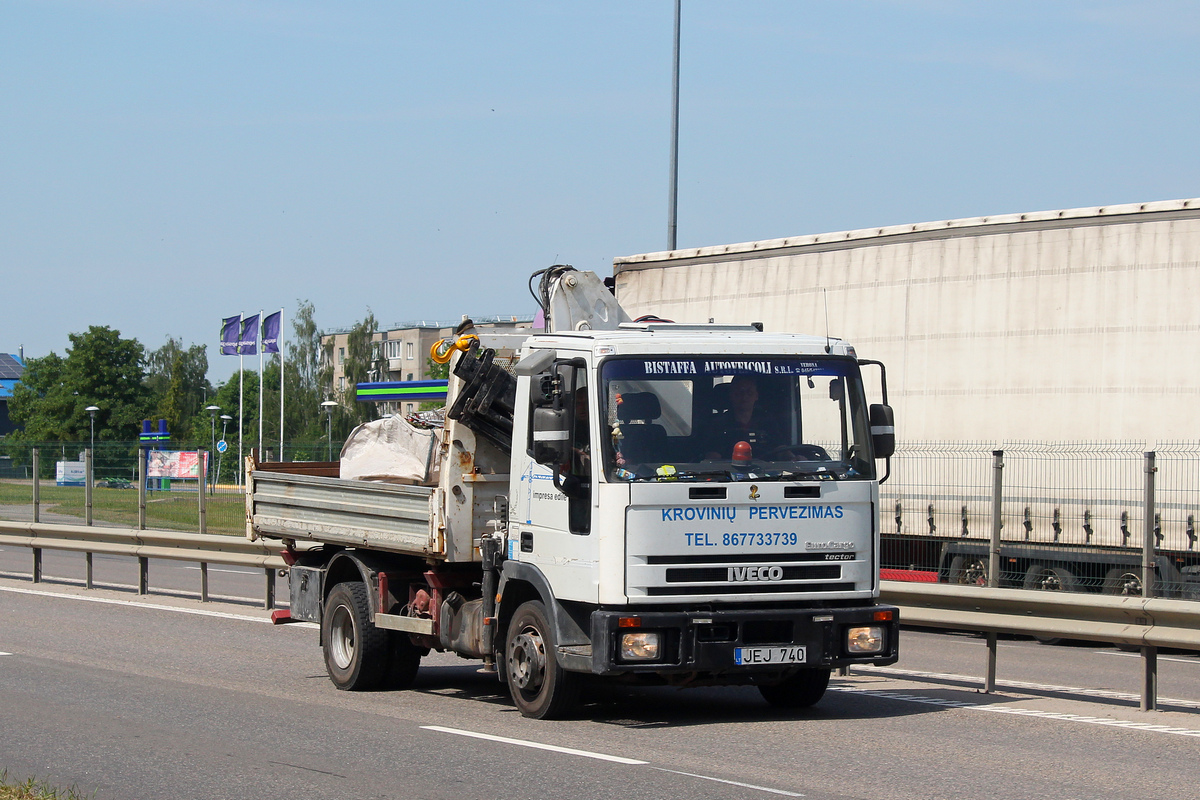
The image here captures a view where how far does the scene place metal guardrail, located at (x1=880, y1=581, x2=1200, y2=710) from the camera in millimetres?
9023

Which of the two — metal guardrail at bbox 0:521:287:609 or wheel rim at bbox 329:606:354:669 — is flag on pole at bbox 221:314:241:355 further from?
wheel rim at bbox 329:606:354:669

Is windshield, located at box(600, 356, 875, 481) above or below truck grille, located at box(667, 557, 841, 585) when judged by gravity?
above

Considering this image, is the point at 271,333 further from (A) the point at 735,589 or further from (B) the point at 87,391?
(A) the point at 735,589

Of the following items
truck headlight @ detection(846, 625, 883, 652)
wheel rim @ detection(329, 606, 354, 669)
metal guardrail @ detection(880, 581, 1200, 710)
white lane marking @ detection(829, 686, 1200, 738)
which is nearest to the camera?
truck headlight @ detection(846, 625, 883, 652)

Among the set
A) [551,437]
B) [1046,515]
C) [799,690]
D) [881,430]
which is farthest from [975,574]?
[551,437]

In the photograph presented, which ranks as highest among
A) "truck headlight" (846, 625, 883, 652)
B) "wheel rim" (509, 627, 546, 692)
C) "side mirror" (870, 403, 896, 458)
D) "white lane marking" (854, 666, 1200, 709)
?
"side mirror" (870, 403, 896, 458)

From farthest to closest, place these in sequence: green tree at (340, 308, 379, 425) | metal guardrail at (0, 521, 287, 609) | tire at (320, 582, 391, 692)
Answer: green tree at (340, 308, 379, 425) < metal guardrail at (0, 521, 287, 609) < tire at (320, 582, 391, 692)

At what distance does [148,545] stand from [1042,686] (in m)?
11.7

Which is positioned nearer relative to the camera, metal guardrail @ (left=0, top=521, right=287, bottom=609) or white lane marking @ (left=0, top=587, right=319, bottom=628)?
white lane marking @ (left=0, top=587, right=319, bottom=628)

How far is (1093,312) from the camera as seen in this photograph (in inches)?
588

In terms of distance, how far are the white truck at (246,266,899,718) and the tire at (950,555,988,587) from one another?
681 centimetres

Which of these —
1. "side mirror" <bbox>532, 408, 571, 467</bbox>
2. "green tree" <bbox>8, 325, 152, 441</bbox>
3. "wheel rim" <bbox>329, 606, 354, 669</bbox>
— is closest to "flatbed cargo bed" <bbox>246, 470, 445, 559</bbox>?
"wheel rim" <bbox>329, 606, 354, 669</bbox>

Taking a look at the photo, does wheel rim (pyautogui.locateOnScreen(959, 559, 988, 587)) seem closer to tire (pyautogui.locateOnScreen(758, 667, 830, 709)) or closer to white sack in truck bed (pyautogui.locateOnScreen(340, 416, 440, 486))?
tire (pyautogui.locateOnScreen(758, 667, 830, 709))

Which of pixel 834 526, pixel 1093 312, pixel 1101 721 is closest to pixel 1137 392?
pixel 1093 312
